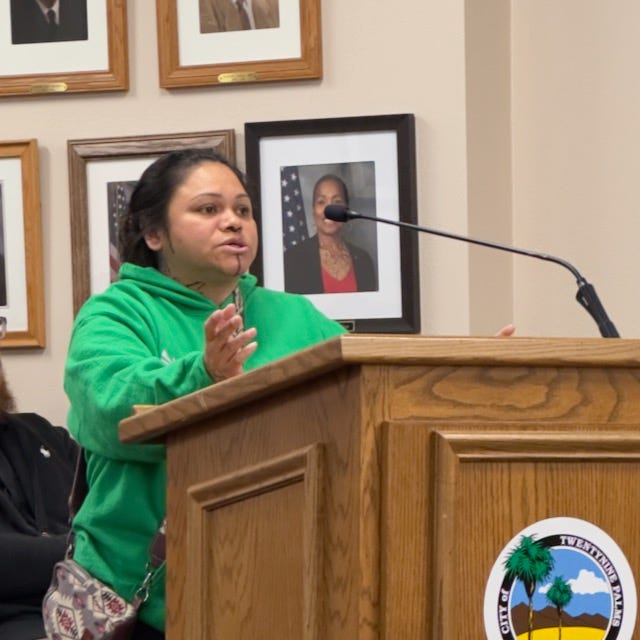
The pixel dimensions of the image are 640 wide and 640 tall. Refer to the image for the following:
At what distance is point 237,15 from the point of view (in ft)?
12.8

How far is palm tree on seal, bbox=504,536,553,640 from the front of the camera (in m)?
1.52

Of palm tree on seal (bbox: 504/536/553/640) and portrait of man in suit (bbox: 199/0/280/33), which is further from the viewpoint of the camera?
portrait of man in suit (bbox: 199/0/280/33)

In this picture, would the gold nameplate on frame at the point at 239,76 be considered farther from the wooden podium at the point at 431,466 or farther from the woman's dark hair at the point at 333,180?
the wooden podium at the point at 431,466

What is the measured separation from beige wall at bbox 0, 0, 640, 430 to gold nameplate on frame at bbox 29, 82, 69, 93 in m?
0.04

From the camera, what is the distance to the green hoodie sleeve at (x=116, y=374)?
83.1 inches

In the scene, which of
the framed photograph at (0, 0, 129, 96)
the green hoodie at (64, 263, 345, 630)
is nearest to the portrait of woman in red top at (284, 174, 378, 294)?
the framed photograph at (0, 0, 129, 96)

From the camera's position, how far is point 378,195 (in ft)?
12.7

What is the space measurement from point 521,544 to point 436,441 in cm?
14

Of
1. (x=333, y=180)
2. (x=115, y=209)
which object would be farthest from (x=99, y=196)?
(x=333, y=180)

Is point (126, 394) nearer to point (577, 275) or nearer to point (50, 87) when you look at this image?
point (577, 275)

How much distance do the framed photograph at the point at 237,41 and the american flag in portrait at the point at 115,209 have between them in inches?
12.0

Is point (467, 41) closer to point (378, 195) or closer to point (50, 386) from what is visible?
point (378, 195)

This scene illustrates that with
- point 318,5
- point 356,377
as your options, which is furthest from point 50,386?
point 356,377

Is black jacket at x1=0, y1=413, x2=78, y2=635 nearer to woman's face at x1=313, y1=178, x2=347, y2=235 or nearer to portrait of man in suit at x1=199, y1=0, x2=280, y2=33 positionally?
woman's face at x1=313, y1=178, x2=347, y2=235
